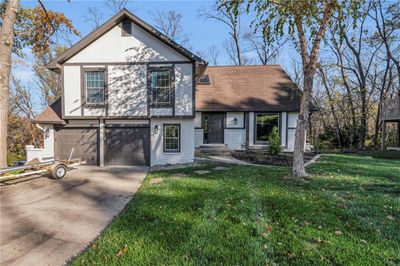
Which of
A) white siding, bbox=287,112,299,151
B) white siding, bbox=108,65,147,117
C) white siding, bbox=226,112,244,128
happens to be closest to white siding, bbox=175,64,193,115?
white siding, bbox=108,65,147,117

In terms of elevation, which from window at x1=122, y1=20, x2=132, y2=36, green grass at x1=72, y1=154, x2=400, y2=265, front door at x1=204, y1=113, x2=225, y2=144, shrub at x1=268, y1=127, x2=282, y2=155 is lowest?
green grass at x1=72, y1=154, x2=400, y2=265

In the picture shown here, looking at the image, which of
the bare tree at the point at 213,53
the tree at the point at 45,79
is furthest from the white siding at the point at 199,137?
the bare tree at the point at 213,53

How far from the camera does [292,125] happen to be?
15766 millimetres

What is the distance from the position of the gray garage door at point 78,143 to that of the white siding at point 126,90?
155 centimetres

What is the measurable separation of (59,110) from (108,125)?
108 inches

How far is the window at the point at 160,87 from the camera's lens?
452 inches

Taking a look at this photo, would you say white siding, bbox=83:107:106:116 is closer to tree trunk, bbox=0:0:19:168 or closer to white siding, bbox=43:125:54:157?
white siding, bbox=43:125:54:157

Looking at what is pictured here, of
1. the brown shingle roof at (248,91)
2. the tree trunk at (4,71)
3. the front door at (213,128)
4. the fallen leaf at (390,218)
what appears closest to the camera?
the fallen leaf at (390,218)

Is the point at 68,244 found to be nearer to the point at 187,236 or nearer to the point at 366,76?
the point at 187,236

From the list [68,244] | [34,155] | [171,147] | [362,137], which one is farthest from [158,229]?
[362,137]

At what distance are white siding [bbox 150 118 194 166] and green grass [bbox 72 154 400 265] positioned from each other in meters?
4.66

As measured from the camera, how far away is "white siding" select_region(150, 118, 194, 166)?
1162 centimetres

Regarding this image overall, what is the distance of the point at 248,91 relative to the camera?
55.7ft

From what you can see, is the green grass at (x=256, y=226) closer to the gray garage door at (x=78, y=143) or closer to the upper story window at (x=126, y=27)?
the gray garage door at (x=78, y=143)
